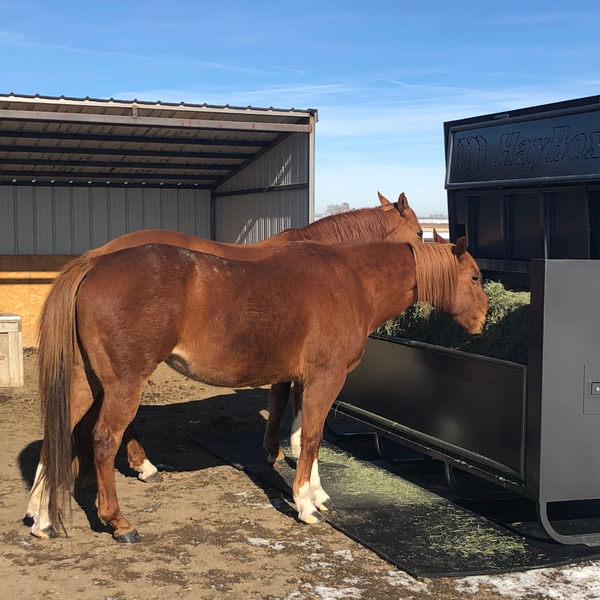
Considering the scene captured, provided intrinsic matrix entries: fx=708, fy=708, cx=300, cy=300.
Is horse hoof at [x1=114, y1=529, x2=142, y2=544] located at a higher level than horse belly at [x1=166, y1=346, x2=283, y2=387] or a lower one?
lower

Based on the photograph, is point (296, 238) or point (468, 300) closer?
point (468, 300)

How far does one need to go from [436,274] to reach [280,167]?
7.18 metres

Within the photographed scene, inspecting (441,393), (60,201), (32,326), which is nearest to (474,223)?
(441,393)

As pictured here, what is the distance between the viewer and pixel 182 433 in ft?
20.8

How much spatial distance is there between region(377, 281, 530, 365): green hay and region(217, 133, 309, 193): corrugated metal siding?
18.8 feet

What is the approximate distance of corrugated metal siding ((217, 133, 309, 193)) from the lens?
10.4 m

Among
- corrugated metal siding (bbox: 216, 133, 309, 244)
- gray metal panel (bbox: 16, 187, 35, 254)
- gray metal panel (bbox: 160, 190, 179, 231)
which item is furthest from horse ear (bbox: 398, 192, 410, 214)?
gray metal panel (bbox: 16, 187, 35, 254)

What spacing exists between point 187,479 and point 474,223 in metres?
3.00

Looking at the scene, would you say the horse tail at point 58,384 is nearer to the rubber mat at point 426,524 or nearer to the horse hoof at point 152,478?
the horse hoof at point 152,478

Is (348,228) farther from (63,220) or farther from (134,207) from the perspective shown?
(63,220)

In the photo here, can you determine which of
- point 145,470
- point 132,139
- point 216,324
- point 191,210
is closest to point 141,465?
point 145,470

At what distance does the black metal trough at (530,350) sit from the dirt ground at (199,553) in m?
0.58

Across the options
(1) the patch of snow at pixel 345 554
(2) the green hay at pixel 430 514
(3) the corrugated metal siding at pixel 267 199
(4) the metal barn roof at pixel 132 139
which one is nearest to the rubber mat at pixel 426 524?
(2) the green hay at pixel 430 514

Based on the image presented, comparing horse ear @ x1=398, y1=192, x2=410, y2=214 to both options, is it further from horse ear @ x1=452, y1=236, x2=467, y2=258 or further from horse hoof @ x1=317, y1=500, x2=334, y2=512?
horse hoof @ x1=317, y1=500, x2=334, y2=512
